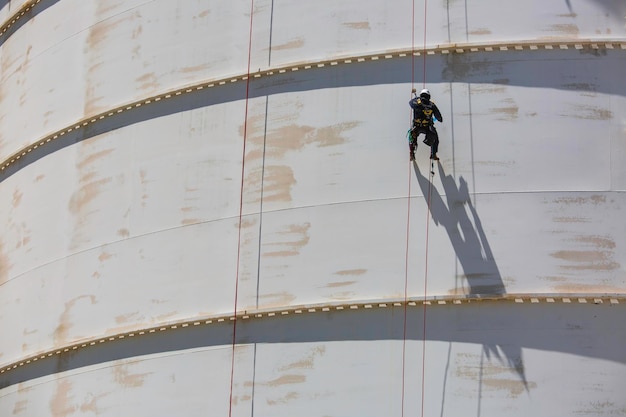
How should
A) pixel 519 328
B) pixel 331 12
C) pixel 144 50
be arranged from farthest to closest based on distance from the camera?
pixel 144 50 → pixel 331 12 → pixel 519 328

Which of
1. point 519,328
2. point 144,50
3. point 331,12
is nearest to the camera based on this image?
point 519,328

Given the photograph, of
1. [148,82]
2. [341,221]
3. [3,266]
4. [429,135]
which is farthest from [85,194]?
[429,135]

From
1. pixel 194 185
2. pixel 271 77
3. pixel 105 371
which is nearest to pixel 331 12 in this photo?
pixel 271 77

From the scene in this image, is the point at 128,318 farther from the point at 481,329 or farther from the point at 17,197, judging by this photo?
the point at 481,329

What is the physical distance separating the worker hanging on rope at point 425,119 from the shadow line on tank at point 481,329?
6.02 ft

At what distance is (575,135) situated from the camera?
1633 cm

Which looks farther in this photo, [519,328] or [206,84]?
[206,84]

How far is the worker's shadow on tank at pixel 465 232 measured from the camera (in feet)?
52.7

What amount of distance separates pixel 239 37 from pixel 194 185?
Result: 193 cm

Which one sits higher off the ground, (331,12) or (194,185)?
(331,12)

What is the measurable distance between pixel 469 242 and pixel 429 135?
1.27m

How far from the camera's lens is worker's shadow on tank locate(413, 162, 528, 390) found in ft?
52.0

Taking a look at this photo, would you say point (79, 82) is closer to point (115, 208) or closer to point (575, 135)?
point (115, 208)

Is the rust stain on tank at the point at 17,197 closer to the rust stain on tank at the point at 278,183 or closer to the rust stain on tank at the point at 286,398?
the rust stain on tank at the point at 278,183
